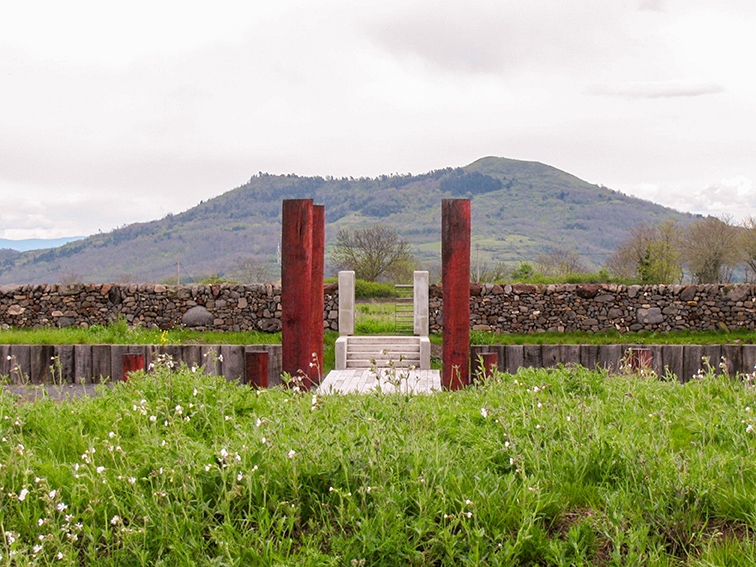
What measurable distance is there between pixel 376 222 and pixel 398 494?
123 metres

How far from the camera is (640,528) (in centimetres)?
414

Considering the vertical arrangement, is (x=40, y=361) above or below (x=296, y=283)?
below

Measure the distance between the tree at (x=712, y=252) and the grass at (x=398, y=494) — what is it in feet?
134

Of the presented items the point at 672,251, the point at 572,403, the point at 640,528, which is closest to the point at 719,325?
the point at 572,403

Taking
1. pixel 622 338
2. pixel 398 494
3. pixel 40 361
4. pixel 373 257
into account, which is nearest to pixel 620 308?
pixel 622 338

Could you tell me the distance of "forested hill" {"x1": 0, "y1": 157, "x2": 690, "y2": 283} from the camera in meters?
113

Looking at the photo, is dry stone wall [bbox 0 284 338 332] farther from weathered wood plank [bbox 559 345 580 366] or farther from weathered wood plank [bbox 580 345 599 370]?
weathered wood plank [bbox 580 345 599 370]

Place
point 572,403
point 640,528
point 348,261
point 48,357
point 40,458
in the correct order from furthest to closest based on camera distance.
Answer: point 348,261
point 48,357
point 572,403
point 40,458
point 640,528

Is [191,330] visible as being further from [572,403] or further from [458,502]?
[458,502]

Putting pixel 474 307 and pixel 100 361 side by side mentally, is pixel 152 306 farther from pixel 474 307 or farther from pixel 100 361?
pixel 474 307

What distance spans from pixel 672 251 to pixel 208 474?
4153 cm

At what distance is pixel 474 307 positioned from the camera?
2066 centimetres

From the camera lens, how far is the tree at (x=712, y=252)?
44103mm

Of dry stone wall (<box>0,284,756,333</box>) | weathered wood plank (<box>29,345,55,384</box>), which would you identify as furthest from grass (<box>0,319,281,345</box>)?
weathered wood plank (<box>29,345,55,384</box>)
